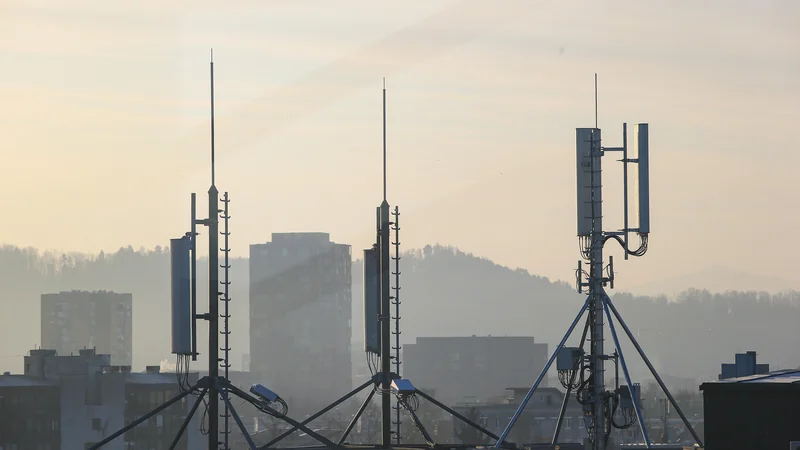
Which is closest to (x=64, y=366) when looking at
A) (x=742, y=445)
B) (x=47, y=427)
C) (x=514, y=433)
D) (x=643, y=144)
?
(x=47, y=427)

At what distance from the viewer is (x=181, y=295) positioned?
42.8 m

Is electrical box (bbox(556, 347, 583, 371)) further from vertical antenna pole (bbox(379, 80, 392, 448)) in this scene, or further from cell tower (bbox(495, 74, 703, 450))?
vertical antenna pole (bbox(379, 80, 392, 448))

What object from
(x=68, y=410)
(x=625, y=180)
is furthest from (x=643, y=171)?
(x=68, y=410)

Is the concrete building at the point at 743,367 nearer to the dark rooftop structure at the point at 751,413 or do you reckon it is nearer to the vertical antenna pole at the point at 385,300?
the vertical antenna pole at the point at 385,300

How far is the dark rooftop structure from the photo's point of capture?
34.1 metres

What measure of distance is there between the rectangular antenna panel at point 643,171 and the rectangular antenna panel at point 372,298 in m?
9.08

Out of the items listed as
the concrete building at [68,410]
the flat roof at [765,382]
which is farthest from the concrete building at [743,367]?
the concrete building at [68,410]

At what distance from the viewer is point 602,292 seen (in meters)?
43.2

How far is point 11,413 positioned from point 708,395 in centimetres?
9390

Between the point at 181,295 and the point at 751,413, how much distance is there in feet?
49.1

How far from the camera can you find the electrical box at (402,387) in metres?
46.7

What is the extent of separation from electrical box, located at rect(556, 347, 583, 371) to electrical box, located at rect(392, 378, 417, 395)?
5.20m

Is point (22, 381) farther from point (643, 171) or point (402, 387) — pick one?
point (643, 171)

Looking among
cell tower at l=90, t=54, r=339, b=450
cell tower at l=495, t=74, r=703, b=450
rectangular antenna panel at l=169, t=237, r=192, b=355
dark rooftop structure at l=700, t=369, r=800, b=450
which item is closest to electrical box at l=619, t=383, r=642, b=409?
cell tower at l=495, t=74, r=703, b=450
